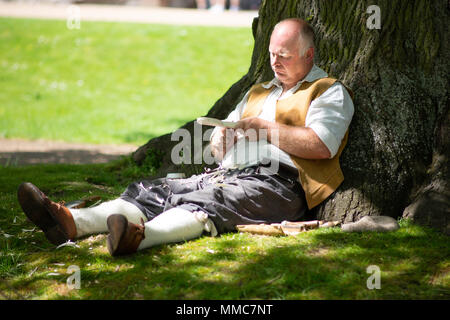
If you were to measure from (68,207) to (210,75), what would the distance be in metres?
12.4

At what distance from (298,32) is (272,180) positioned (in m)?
1.07

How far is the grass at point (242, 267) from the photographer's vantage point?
108 inches

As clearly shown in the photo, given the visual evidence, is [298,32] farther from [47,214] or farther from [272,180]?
[47,214]

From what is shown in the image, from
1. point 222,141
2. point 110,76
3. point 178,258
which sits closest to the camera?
point 178,258

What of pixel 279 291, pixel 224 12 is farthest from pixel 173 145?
pixel 224 12

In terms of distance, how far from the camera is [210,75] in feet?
51.4

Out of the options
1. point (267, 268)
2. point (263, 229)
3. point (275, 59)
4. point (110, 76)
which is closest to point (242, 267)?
point (267, 268)

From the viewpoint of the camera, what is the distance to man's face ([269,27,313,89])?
375 centimetres

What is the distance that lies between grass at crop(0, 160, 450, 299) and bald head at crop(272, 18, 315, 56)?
1334 millimetres

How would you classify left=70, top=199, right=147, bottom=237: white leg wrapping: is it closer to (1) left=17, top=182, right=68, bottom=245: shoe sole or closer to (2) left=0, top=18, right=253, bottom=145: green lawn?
(1) left=17, top=182, right=68, bottom=245: shoe sole

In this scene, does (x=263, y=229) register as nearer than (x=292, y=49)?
Yes

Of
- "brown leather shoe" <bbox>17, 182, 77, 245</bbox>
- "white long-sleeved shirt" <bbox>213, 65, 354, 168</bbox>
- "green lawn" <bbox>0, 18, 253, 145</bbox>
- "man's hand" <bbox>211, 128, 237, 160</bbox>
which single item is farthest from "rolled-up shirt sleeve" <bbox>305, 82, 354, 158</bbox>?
"green lawn" <bbox>0, 18, 253, 145</bbox>

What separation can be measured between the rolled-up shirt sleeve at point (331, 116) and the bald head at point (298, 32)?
14.5 inches

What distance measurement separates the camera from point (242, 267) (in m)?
3.03
